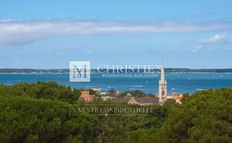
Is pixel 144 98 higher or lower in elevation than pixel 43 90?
lower

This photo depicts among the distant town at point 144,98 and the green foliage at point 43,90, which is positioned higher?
the green foliage at point 43,90

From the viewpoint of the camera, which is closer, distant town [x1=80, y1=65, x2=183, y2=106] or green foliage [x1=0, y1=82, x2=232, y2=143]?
green foliage [x1=0, y1=82, x2=232, y2=143]

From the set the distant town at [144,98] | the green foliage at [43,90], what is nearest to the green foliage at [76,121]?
the green foliage at [43,90]

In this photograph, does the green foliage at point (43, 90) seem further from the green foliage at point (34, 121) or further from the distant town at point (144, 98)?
the distant town at point (144, 98)

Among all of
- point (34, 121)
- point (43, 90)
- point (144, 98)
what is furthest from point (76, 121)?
point (144, 98)

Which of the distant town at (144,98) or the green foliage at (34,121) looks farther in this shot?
the distant town at (144,98)

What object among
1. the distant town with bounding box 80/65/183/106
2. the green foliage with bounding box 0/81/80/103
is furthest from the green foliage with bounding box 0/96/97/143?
the distant town with bounding box 80/65/183/106

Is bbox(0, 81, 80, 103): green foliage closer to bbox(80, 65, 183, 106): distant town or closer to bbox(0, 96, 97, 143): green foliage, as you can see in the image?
bbox(0, 96, 97, 143): green foliage

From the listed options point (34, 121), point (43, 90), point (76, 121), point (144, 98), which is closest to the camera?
point (34, 121)

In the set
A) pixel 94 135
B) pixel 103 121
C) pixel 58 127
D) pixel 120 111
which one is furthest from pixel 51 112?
pixel 120 111

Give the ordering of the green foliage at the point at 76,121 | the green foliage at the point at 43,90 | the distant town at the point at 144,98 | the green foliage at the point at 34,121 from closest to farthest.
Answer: the green foliage at the point at 34,121
the green foliage at the point at 76,121
the green foliage at the point at 43,90
the distant town at the point at 144,98

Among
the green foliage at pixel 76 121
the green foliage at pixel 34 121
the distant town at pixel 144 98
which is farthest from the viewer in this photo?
the distant town at pixel 144 98

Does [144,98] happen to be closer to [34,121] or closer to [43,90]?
[43,90]

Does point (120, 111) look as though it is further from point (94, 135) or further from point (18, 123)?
point (18, 123)
